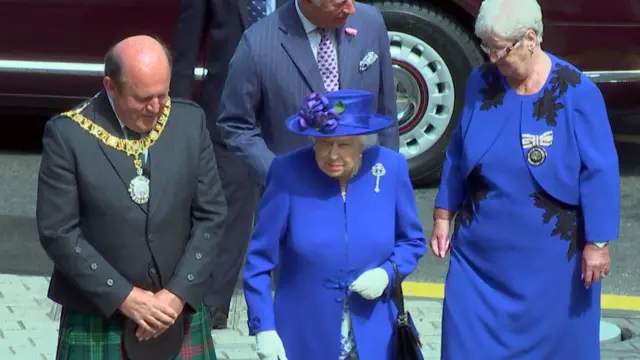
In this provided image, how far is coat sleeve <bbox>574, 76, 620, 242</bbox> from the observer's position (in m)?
4.66

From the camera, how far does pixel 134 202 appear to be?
4168 millimetres

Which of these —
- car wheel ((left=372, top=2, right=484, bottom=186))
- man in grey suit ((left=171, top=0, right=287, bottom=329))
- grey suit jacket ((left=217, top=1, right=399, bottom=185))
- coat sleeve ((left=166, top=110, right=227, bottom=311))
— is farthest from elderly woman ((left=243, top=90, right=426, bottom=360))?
car wheel ((left=372, top=2, right=484, bottom=186))

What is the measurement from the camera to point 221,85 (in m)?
6.33

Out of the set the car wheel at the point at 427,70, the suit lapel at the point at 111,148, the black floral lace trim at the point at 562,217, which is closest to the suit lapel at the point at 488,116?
the black floral lace trim at the point at 562,217

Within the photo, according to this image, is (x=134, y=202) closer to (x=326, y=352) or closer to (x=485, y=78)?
(x=326, y=352)

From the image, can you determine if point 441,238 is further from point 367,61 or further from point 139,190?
point 139,190

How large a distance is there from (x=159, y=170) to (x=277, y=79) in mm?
949

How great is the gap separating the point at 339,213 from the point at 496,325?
2.85 ft

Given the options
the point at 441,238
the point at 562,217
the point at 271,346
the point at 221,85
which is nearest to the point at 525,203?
the point at 562,217

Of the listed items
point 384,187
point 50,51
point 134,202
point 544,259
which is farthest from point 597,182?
point 50,51

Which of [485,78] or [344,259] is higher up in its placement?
[485,78]

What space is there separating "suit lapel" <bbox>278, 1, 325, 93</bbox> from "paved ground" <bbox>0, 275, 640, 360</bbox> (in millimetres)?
1551

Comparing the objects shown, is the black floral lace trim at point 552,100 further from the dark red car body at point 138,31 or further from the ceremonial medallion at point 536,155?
the dark red car body at point 138,31

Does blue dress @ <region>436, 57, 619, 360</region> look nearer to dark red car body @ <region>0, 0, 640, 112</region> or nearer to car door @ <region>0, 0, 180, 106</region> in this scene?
dark red car body @ <region>0, 0, 640, 112</region>
